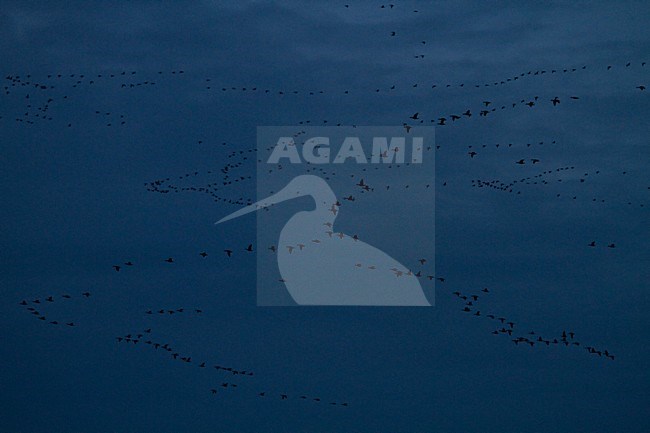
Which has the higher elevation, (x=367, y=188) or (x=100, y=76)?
(x=100, y=76)

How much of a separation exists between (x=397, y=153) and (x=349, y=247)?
4.46 feet

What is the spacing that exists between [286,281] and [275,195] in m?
1.13

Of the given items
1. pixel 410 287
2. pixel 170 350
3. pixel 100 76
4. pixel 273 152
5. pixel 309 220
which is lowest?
pixel 170 350

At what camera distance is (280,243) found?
1260 cm

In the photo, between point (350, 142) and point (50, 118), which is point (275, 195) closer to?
point (350, 142)

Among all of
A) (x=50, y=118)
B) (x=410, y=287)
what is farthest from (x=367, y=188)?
(x=50, y=118)

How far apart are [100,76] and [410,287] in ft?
15.8

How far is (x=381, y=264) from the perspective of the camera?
1247cm

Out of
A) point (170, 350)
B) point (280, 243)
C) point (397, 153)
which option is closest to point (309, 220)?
point (280, 243)

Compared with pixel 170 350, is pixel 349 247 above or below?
above

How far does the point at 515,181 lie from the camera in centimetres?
1241

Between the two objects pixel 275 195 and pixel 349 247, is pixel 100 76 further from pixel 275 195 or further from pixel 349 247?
pixel 349 247

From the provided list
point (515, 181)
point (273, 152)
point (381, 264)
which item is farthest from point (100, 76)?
point (515, 181)

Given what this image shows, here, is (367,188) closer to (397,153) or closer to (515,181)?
(397,153)
